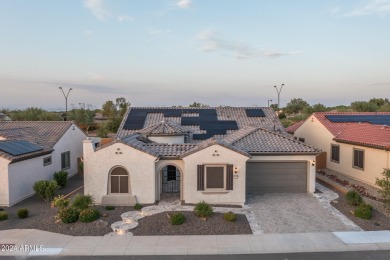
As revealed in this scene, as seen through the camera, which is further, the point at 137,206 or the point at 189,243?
the point at 137,206

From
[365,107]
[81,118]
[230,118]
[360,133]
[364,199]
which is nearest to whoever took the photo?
[364,199]

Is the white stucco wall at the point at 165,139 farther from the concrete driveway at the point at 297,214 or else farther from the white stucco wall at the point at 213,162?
the concrete driveway at the point at 297,214

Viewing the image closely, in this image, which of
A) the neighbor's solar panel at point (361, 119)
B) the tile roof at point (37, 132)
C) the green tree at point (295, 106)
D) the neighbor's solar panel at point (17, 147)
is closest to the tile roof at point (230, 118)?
the neighbor's solar panel at point (361, 119)

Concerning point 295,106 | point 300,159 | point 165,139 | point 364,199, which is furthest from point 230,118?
point 295,106

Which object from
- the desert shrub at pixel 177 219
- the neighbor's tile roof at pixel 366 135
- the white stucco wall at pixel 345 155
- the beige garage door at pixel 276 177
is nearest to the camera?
the desert shrub at pixel 177 219

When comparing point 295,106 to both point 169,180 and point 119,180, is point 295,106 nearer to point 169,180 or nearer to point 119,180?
point 169,180

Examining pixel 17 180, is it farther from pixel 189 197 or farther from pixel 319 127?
pixel 319 127

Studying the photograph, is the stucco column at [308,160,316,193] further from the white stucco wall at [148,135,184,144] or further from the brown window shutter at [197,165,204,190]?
the white stucco wall at [148,135,184,144]
